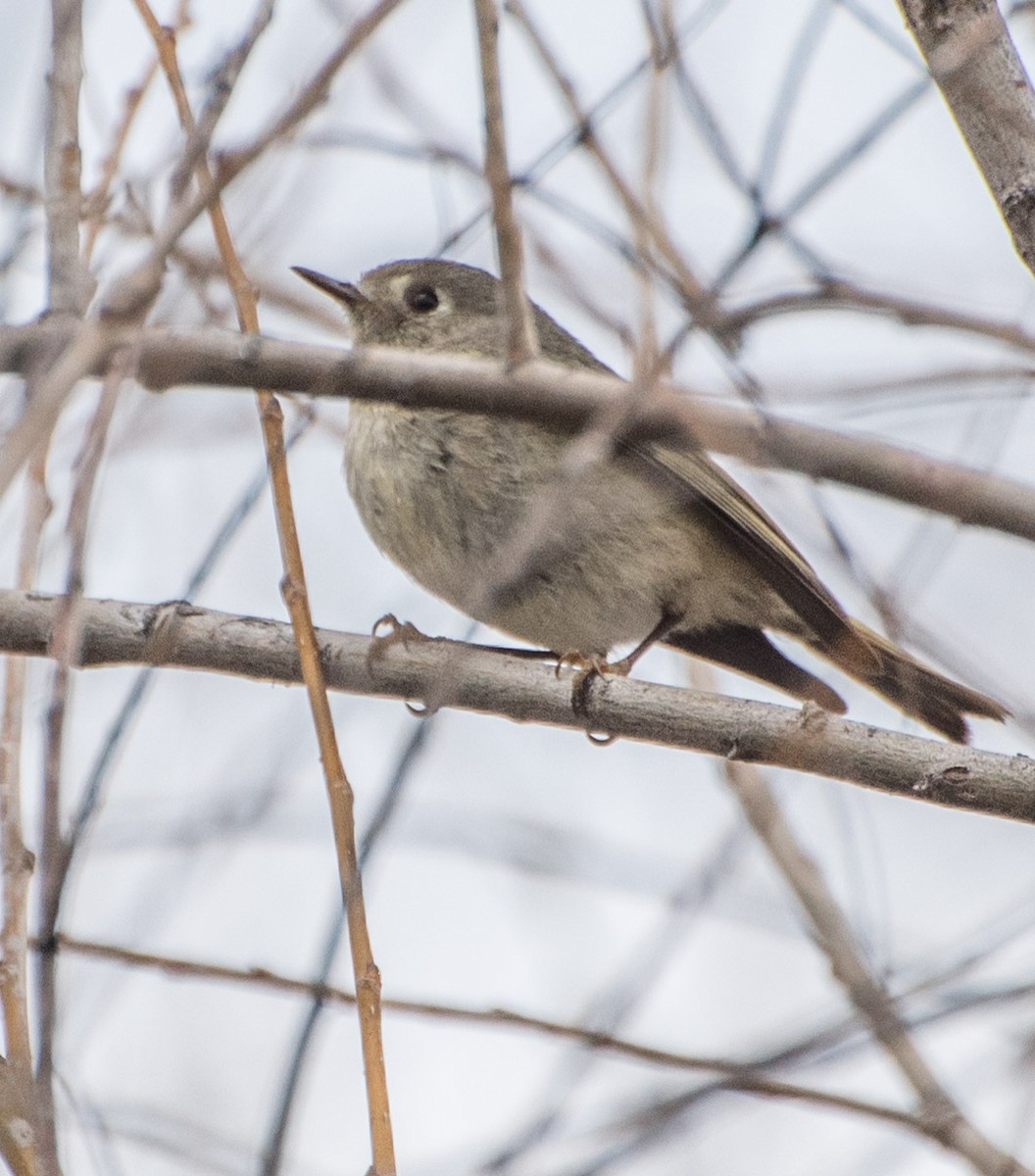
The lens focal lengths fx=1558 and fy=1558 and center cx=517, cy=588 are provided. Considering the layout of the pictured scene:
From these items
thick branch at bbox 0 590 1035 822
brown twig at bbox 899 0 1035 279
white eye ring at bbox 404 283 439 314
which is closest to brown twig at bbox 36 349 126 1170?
thick branch at bbox 0 590 1035 822

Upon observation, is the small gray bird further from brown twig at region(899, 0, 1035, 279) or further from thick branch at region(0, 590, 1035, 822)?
brown twig at region(899, 0, 1035, 279)

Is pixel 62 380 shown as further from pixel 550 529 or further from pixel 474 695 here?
pixel 474 695

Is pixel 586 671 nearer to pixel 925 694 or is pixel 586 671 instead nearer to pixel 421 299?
pixel 925 694

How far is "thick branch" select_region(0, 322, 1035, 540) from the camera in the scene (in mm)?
1794

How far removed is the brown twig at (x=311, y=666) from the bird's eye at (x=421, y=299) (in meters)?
2.17

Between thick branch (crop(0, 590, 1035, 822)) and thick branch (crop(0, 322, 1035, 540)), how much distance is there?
90 centimetres

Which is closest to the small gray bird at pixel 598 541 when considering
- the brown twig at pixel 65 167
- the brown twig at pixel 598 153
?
the brown twig at pixel 598 153

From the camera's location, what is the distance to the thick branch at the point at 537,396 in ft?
5.89

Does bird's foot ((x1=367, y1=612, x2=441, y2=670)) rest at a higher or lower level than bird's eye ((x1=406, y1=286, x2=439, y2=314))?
lower

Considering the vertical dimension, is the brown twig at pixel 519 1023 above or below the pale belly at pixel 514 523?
below

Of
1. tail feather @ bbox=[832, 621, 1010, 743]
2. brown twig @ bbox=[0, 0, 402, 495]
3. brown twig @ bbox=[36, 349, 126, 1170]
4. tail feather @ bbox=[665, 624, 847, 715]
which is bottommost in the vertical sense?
brown twig @ bbox=[36, 349, 126, 1170]

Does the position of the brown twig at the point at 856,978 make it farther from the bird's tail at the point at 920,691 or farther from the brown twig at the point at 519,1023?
the bird's tail at the point at 920,691

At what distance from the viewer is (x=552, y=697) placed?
3133mm

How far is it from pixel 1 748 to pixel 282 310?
98.6 inches
